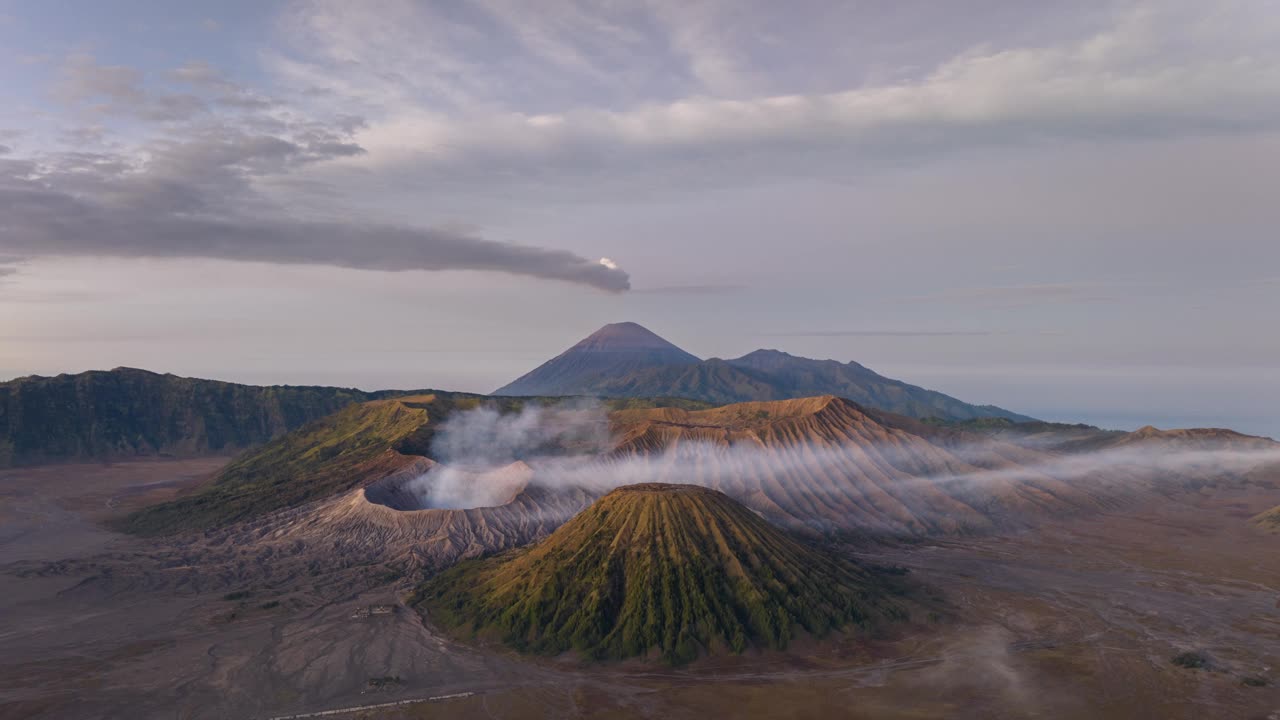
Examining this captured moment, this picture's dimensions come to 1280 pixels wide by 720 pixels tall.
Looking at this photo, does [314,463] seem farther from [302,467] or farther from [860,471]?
[860,471]

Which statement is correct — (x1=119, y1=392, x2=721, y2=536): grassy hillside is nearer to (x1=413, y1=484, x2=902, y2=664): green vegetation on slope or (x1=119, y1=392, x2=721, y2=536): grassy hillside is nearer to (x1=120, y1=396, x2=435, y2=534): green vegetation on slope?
(x1=120, y1=396, x2=435, y2=534): green vegetation on slope

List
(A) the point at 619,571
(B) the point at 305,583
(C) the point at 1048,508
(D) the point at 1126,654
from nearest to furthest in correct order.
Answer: (D) the point at 1126,654
(A) the point at 619,571
(B) the point at 305,583
(C) the point at 1048,508

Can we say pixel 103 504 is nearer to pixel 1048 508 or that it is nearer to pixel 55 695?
pixel 55 695

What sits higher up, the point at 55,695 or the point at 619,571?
the point at 619,571

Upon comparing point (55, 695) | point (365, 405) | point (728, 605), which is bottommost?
point (55, 695)

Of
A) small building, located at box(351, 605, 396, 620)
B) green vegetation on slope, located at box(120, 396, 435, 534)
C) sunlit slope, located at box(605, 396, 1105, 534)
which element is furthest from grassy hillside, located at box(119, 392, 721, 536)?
small building, located at box(351, 605, 396, 620)

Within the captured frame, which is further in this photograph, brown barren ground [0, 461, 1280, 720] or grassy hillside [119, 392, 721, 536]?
grassy hillside [119, 392, 721, 536]

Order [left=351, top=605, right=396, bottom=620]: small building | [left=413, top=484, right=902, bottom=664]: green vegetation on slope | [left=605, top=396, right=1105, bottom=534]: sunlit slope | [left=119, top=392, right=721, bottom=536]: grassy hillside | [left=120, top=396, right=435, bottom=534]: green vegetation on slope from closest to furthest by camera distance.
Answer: [left=413, top=484, right=902, bottom=664]: green vegetation on slope → [left=351, top=605, right=396, bottom=620]: small building → [left=605, top=396, right=1105, bottom=534]: sunlit slope → [left=120, top=396, right=435, bottom=534]: green vegetation on slope → [left=119, top=392, right=721, bottom=536]: grassy hillside

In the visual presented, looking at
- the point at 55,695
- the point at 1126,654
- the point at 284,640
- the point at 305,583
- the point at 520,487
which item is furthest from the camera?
the point at 520,487

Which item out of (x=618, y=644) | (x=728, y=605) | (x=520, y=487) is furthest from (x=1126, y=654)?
(x=520, y=487)
